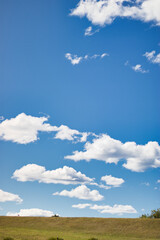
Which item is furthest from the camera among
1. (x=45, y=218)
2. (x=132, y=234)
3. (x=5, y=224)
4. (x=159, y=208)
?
(x=159, y=208)

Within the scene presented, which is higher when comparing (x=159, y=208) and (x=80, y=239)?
(x=159, y=208)

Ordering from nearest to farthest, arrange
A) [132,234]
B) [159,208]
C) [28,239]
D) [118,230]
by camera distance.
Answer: [28,239]
[132,234]
[118,230]
[159,208]

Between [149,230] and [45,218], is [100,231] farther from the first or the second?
[45,218]

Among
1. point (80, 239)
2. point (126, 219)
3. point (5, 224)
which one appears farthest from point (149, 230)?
point (5, 224)

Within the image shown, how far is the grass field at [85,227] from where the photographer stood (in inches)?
1742

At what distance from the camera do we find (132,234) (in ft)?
150

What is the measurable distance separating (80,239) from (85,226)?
1627 cm

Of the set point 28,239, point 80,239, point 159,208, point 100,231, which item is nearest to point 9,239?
point 28,239

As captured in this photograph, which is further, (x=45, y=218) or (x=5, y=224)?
(x=45, y=218)

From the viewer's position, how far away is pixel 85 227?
173 ft

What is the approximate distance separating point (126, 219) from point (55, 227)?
53.3ft

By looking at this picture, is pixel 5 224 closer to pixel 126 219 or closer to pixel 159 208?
pixel 126 219

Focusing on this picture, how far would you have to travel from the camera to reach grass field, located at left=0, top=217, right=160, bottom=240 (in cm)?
4425

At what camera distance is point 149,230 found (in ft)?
157
